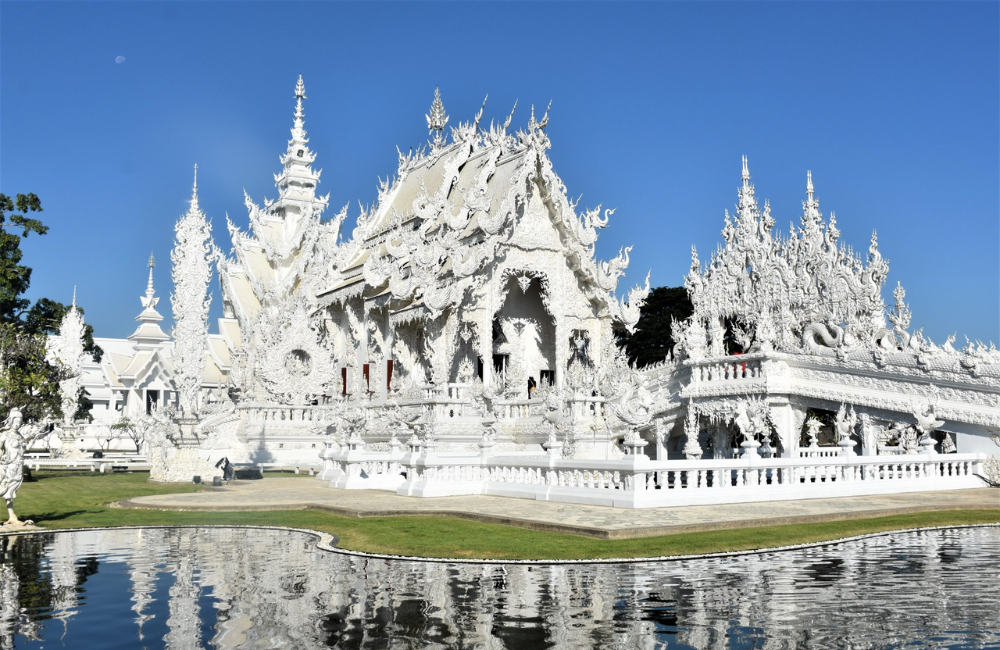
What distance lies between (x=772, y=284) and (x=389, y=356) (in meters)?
17.7

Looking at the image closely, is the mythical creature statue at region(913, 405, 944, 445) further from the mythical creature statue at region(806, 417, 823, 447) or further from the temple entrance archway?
the temple entrance archway

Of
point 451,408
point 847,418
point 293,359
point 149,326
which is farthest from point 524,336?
point 149,326

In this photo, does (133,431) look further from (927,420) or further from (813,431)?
(927,420)

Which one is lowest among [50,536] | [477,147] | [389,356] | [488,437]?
[50,536]

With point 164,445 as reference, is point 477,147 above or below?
above

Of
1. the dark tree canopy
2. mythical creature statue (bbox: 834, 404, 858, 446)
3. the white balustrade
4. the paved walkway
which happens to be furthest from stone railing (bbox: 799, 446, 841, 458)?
the dark tree canopy

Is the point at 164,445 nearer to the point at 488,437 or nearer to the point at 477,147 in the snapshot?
the point at 488,437

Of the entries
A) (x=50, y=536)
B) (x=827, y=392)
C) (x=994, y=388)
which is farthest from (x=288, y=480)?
(x=994, y=388)

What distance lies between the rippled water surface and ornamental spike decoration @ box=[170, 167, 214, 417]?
66.2 ft

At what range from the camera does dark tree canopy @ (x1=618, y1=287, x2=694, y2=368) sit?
1996 inches

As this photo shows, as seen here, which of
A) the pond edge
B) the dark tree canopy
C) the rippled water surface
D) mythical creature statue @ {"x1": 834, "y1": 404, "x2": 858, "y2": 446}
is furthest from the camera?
Answer: the dark tree canopy

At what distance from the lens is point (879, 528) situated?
39.0 feet

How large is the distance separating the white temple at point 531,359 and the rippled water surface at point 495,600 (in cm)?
520

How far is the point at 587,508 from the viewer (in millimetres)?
13867
